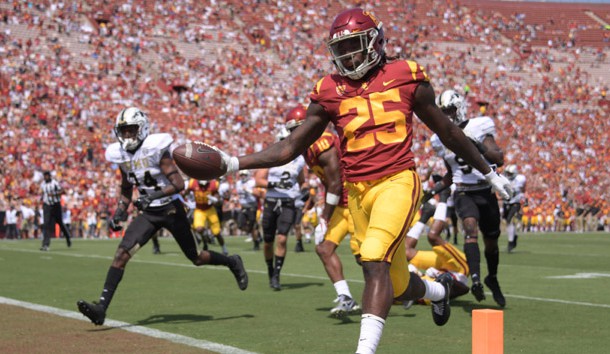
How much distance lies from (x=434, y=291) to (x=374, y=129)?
1237 mm

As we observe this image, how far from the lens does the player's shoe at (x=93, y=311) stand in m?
7.25

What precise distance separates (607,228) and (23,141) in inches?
865

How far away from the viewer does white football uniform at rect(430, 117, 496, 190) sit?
812 centimetres

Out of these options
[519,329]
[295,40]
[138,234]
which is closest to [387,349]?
[519,329]

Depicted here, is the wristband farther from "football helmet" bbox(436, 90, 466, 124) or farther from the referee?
the referee

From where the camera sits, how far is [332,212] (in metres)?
8.30

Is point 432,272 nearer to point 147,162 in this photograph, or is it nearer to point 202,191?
point 147,162

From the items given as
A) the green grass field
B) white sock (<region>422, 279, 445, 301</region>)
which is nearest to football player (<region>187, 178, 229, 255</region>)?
the green grass field

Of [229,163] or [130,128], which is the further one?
[130,128]

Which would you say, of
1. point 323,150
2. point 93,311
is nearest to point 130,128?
point 93,311

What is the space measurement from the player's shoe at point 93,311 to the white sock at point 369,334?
3328 millimetres

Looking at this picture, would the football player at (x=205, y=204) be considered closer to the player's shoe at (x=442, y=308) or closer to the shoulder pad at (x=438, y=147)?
the shoulder pad at (x=438, y=147)

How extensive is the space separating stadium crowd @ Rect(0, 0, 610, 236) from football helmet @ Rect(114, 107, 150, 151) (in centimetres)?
2012

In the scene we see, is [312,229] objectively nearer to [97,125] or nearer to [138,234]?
[97,125]
